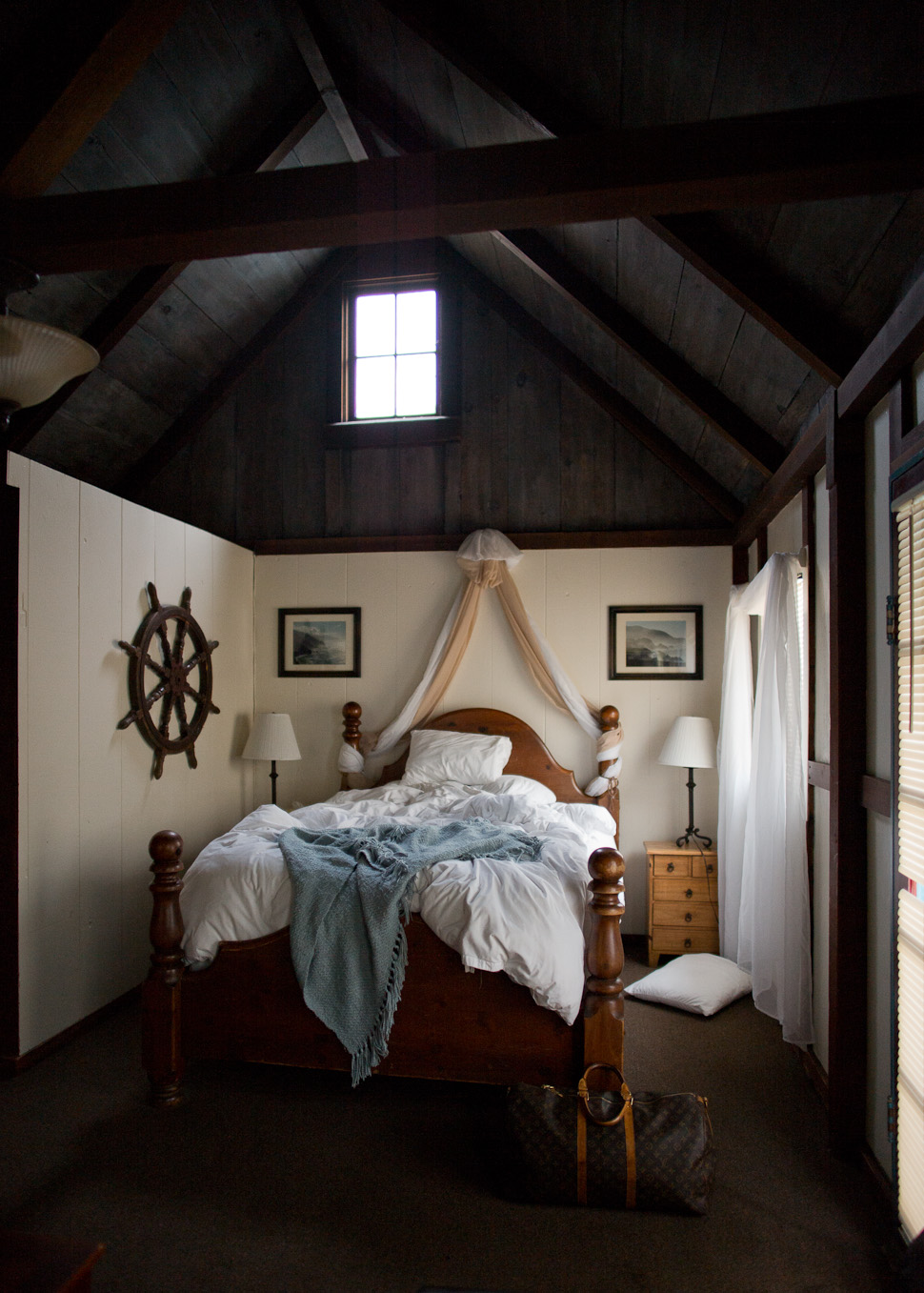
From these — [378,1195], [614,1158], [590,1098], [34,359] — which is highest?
[34,359]

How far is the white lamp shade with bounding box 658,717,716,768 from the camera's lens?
4.36 meters

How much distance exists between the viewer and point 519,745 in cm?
472

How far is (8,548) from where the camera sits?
3.06m

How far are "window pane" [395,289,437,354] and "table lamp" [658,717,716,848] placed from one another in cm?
282

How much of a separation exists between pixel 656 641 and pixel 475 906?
8.40 ft

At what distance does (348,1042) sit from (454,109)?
3701 mm

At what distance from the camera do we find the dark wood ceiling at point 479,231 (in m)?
1.94

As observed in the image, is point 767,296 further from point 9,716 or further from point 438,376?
point 9,716

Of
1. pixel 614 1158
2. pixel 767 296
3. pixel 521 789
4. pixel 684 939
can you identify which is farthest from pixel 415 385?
pixel 614 1158

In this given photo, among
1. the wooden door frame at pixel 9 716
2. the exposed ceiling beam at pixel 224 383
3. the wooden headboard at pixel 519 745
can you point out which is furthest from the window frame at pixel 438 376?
the wooden door frame at pixel 9 716

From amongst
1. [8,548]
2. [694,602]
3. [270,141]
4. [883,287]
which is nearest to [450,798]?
[694,602]

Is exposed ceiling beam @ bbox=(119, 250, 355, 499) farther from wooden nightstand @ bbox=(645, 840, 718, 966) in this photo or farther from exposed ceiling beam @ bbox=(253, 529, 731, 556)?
wooden nightstand @ bbox=(645, 840, 718, 966)

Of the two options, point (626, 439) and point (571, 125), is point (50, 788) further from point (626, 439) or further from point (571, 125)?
point (626, 439)

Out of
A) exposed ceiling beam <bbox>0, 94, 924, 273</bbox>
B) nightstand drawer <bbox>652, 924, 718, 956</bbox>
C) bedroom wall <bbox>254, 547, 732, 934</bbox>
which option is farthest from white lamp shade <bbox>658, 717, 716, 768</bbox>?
exposed ceiling beam <bbox>0, 94, 924, 273</bbox>
